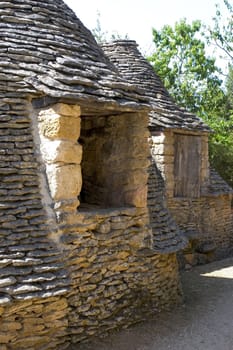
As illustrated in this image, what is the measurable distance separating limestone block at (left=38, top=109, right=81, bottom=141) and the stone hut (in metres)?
5.03

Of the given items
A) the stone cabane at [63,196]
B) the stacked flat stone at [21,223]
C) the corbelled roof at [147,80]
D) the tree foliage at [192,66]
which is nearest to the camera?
the stacked flat stone at [21,223]

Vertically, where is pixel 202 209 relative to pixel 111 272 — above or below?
above

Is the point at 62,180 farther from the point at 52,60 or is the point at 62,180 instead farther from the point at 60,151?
the point at 52,60

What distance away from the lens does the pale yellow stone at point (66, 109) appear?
588 centimetres

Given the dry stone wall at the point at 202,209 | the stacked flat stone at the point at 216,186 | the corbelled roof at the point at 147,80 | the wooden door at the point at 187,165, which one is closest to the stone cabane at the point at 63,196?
the dry stone wall at the point at 202,209

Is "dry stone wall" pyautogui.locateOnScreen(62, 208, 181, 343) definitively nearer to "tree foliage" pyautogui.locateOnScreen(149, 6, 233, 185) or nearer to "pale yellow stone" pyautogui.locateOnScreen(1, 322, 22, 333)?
"pale yellow stone" pyautogui.locateOnScreen(1, 322, 22, 333)

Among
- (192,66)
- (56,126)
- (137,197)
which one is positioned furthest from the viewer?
(192,66)

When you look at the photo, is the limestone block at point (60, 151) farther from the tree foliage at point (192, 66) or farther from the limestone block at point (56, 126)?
the tree foliage at point (192, 66)

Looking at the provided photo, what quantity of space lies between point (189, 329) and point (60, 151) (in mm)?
3484

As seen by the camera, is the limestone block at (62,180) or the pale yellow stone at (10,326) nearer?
the pale yellow stone at (10,326)

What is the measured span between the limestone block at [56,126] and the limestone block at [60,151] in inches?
3.4

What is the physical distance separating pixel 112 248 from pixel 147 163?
4.81ft

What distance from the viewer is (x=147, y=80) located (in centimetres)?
1151

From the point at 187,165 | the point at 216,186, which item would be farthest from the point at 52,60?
the point at 216,186
